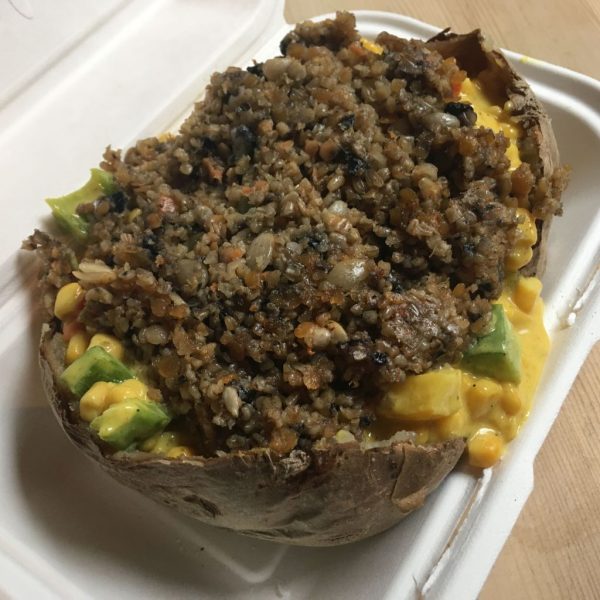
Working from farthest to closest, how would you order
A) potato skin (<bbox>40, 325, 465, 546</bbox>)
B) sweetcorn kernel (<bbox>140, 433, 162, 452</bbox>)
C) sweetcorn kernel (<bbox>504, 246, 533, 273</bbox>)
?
sweetcorn kernel (<bbox>504, 246, 533, 273</bbox>) < sweetcorn kernel (<bbox>140, 433, 162, 452</bbox>) < potato skin (<bbox>40, 325, 465, 546</bbox>)

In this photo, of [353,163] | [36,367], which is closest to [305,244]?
[353,163]

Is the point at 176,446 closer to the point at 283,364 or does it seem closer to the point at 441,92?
the point at 283,364

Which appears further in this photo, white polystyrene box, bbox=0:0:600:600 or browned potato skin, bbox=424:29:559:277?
browned potato skin, bbox=424:29:559:277

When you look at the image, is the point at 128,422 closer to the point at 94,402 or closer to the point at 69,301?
the point at 94,402

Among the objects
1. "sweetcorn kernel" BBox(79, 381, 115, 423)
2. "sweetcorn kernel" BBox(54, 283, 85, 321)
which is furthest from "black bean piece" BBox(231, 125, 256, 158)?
"sweetcorn kernel" BBox(79, 381, 115, 423)

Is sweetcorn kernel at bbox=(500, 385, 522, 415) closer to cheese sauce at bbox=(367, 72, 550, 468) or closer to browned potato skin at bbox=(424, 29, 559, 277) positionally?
cheese sauce at bbox=(367, 72, 550, 468)

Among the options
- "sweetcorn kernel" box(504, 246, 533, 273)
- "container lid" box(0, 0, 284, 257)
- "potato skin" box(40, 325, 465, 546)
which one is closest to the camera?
"potato skin" box(40, 325, 465, 546)
